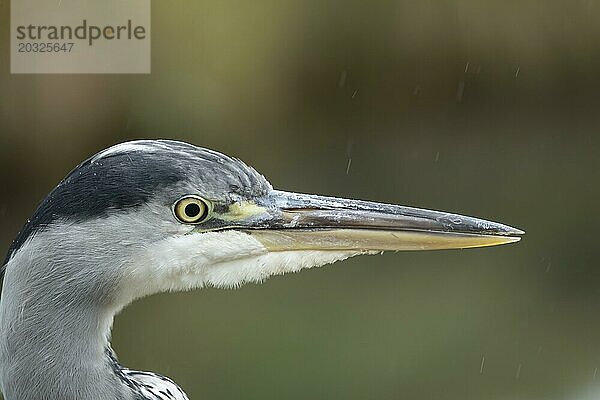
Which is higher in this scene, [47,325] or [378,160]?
[378,160]

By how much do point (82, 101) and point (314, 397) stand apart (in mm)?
2929

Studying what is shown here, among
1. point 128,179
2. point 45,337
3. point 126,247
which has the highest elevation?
point 128,179

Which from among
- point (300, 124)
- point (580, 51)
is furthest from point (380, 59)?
point (580, 51)

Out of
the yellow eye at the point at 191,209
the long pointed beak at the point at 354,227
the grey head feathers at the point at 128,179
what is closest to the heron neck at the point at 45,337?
the grey head feathers at the point at 128,179

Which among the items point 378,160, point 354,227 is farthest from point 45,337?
point 378,160

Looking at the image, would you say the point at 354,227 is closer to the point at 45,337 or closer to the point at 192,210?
the point at 192,210

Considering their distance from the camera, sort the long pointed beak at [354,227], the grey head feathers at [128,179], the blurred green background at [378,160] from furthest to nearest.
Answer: the blurred green background at [378,160]
the long pointed beak at [354,227]
the grey head feathers at [128,179]

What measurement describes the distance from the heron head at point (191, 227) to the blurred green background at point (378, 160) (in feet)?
10.6

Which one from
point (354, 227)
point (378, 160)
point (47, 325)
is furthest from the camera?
point (378, 160)

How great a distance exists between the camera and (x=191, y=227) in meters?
2.32

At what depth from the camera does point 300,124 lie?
8.25 m

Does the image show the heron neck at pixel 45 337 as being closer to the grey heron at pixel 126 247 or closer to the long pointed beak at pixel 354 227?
the grey heron at pixel 126 247

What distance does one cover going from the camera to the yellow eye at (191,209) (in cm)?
230

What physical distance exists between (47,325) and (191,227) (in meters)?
0.39
